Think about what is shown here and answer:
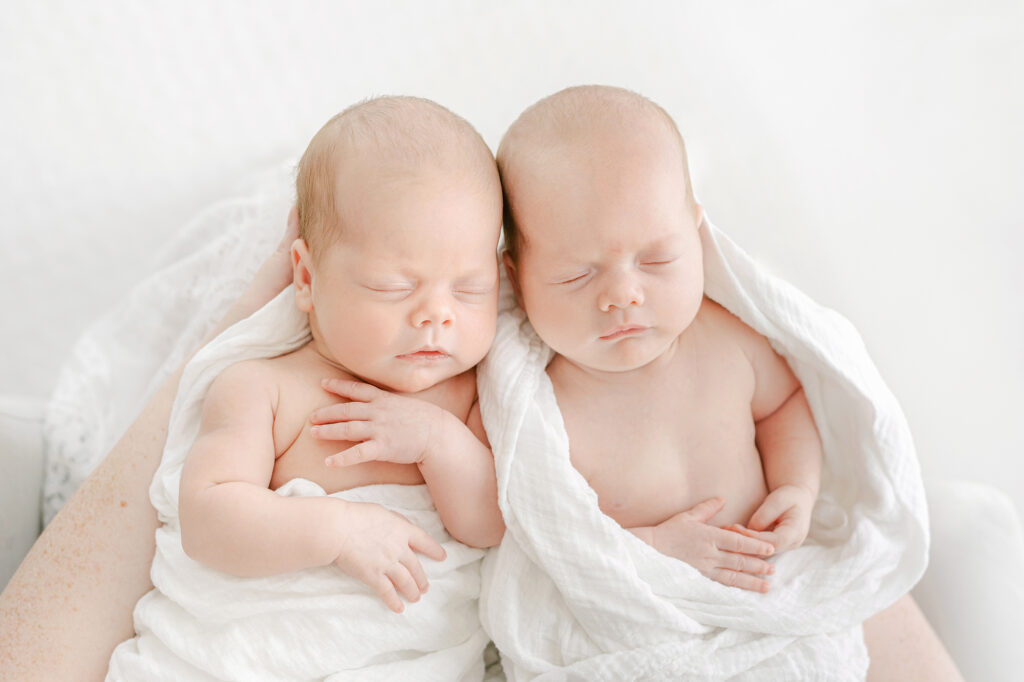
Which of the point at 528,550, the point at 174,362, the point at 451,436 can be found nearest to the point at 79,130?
the point at 174,362

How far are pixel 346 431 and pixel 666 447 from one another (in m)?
0.51

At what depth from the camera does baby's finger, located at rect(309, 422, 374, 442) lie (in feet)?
4.47

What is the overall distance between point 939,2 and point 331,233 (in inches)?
66.7

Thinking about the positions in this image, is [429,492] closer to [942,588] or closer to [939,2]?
[942,588]

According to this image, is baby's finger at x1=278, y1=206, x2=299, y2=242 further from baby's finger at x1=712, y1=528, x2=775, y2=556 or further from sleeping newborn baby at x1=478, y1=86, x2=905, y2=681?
baby's finger at x1=712, y1=528, x2=775, y2=556

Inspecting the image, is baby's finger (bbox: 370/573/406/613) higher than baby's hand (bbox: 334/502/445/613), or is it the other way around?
baby's hand (bbox: 334/502/445/613)

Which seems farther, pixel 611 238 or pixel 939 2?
pixel 939 2

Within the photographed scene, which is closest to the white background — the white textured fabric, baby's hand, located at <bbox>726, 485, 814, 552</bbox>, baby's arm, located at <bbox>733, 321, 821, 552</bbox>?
the white textured fabric

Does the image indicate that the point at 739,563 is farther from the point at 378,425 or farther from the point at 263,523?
the point at 263,523

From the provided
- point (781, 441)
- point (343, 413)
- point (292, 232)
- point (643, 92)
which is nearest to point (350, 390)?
point (343, 413)

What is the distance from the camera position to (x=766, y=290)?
1.49m

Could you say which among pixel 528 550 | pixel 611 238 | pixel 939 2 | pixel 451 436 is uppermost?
pixel 939 2

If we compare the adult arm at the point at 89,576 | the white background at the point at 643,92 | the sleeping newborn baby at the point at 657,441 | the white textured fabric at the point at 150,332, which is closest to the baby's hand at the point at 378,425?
the sleeping newborn baby at the point at 657,441

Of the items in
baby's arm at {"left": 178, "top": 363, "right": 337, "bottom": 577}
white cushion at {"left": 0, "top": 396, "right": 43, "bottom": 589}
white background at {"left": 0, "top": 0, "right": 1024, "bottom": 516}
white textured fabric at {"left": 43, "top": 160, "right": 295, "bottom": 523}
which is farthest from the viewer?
white background at {"left": 0, "top": 0, "right": 1024, "bottom": 516}
